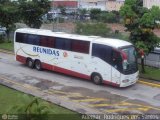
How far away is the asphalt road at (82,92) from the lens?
1552 cm

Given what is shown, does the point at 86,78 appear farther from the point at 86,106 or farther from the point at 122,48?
the point at 86,106

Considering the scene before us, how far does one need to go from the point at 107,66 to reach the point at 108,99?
2.42m

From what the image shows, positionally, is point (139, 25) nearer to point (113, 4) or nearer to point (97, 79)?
point (97, 79)

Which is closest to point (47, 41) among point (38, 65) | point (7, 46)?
point (38, 65)

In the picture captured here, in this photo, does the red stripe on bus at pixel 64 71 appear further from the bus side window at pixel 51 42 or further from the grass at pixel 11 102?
the grass at pixel 11 102

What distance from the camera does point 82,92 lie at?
18047mm

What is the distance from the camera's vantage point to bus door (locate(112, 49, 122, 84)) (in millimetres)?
18309

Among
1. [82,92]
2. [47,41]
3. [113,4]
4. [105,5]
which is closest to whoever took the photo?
[82,92]

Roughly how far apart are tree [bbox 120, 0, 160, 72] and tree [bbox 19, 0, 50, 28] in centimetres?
1403

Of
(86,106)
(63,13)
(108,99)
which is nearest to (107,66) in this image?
(108,99)

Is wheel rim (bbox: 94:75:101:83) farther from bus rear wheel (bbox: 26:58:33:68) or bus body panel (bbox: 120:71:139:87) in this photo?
bus rear wheel (bbox: 26:58:33:68)

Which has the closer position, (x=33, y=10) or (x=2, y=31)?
(x=33, y=10)

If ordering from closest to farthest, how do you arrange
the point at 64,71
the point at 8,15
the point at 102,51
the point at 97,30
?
the point at 102,51, the point at 64,71, the point at 97,30, the point at 8,15

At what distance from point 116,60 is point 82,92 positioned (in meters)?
2.48
